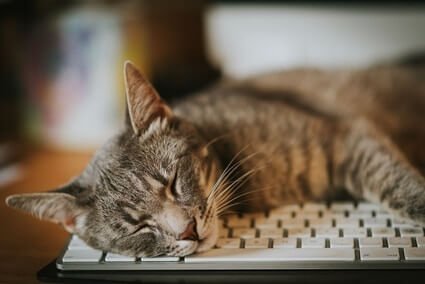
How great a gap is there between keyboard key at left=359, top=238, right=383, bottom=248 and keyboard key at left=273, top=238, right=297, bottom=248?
11 centimetres

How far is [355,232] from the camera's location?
1.01 m

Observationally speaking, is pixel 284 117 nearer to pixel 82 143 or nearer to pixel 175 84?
pixel 175 84

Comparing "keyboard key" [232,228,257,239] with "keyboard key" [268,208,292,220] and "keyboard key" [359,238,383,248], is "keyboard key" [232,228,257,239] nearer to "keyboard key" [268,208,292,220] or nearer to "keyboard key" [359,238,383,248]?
"keyboard key" [268,208,292,220]

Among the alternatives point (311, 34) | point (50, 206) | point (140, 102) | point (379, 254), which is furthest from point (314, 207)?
point (311, 34)

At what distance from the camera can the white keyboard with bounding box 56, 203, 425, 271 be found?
91 centimetres

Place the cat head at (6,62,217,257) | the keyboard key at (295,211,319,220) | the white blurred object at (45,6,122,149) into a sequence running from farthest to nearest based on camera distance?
1. the white blurred object at (45,6,122,149)
2. the keyboard key at (295,211,319,220)
3. the cat head at (6,62,217,257)

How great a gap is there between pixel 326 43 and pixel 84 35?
679 mm

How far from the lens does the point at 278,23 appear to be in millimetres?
1720

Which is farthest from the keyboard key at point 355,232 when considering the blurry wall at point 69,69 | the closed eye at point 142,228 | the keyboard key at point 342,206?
the blurry wall at point 69,69

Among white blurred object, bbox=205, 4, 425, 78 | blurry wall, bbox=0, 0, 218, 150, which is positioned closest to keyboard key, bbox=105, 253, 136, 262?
blurry wall, bbox=0, 0, 218, 150

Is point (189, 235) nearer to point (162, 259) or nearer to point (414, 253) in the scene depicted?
point (162, 259)

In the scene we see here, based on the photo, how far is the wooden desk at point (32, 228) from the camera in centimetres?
102

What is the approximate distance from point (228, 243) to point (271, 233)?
0.26 feet

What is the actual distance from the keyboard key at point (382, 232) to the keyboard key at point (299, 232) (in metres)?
0.11
